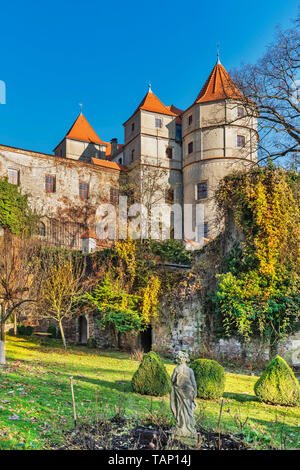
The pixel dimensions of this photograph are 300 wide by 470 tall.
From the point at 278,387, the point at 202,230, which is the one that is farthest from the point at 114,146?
the point at 278,387

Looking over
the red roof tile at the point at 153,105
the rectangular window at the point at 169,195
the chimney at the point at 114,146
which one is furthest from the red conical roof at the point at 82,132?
the rectangular window at the point at 169,195

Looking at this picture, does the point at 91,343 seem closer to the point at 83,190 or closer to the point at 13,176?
the point at 13,176

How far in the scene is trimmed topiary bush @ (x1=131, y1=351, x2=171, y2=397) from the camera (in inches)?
384

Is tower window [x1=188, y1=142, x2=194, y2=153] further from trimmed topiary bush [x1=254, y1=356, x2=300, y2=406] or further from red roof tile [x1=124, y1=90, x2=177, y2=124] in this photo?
trimmed topiary bush [x1=254, y1=356, x2=300, y2=406]

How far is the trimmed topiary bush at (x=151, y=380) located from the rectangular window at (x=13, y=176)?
26.2m

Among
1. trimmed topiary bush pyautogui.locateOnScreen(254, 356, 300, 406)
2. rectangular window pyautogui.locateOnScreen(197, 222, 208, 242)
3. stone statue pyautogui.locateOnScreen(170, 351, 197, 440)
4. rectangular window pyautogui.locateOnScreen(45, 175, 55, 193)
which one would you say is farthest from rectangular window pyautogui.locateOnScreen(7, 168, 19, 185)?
A: stone statue pyautogui.locateOnScreen(170, 351, 197, 440)

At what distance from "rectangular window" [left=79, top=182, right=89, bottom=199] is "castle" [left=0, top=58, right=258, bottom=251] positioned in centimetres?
9

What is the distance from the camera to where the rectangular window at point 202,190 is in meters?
33.4

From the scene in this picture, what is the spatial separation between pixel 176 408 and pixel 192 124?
105 ft

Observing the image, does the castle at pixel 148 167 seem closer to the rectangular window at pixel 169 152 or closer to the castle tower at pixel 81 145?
the rectangular window at pixel 169 152

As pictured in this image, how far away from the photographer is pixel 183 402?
6.12 metres
